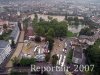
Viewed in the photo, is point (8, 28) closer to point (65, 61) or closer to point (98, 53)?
point (65, 61)

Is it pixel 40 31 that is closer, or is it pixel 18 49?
pixel 18 49

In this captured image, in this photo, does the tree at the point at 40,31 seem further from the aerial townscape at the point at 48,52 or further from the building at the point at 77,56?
the building at the point at 77,56

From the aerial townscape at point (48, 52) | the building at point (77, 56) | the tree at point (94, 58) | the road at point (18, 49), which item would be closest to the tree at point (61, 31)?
the aerial townscape at point (48, 52)

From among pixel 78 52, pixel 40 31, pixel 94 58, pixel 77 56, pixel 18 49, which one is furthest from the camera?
pixel 40 31

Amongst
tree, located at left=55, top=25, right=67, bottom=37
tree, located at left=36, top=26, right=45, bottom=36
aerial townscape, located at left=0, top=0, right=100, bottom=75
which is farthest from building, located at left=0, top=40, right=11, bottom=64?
tree, located at left=55, top=25, right=67, bottom=37

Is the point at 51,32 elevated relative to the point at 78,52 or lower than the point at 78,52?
elevated

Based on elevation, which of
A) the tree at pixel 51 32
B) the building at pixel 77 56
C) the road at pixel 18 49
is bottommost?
the road at pixel 18 49

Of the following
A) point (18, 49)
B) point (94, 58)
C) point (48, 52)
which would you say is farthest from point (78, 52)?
point (18, 49)

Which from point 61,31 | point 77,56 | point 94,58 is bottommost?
point 77,56

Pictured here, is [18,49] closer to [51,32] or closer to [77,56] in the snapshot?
[51,32]

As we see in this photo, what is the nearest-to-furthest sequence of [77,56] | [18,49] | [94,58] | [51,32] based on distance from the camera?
1. [94,58]
2. [77,56]
3. [18,49]
4. [51,32]

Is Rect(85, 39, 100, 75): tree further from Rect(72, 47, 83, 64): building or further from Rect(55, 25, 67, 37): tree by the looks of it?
Rect(55, 25, 67, 37): tree
